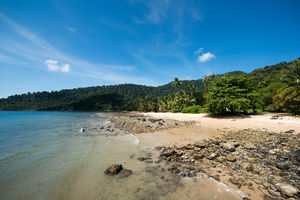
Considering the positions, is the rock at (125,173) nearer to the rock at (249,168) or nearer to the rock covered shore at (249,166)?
the rock covered shore at (249,166)

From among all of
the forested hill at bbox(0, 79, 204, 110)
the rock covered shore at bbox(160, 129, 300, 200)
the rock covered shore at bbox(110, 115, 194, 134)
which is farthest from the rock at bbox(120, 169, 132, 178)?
the forested hill at bbox(0, 79, 204, 110)

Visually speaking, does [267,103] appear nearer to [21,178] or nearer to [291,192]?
[291,192]

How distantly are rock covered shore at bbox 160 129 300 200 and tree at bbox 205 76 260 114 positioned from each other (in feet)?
53.3

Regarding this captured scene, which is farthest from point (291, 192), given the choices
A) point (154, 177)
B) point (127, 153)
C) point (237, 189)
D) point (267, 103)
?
point (267, 103)

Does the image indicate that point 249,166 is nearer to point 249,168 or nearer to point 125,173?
point 249,168

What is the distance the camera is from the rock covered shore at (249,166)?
170 inches

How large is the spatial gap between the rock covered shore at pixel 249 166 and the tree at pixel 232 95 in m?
16.3

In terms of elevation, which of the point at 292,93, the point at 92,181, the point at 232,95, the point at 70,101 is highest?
the point at 70,101

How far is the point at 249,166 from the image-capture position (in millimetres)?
5684

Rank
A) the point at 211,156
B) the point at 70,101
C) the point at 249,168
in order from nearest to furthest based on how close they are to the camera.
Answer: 1. the point at 249,168
2. the point at 211,156
3. the point at 70,101

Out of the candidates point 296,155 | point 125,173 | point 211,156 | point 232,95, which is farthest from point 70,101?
point 296,155

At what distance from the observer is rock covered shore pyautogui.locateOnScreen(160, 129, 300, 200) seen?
431 cm

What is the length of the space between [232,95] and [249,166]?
72.1 feet

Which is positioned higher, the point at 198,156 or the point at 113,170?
the point at 198,156
